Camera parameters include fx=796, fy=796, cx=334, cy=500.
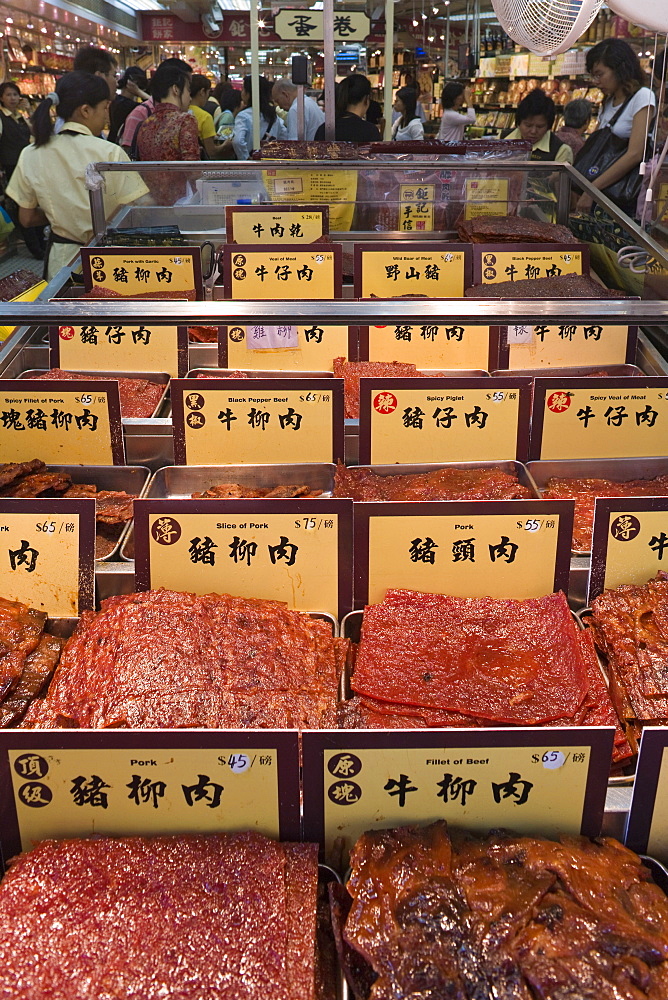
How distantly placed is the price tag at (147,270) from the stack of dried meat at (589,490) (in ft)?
6.22

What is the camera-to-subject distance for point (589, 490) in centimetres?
242

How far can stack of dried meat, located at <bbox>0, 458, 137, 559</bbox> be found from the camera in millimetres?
2273

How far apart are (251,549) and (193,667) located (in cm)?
34

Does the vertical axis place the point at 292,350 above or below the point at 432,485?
above

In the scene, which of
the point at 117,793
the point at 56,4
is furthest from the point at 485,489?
the point at 56,4

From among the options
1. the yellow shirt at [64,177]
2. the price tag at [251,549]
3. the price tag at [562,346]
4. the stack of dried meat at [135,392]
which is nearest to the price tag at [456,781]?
the price tag at [251,549]

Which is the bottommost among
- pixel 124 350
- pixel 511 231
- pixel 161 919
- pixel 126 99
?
pixel 161 919

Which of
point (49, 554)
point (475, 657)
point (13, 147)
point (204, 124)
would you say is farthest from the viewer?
point (13, 147)

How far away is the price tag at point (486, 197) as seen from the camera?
4359 millimetres

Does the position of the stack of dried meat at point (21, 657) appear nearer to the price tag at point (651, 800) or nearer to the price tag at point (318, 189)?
the price tag at point (651, 800)

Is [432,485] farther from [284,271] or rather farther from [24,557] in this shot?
[284,271]

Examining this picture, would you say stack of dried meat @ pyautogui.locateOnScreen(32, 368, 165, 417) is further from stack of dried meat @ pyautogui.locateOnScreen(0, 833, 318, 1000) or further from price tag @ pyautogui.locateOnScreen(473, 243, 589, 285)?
stack of dried meat @ pyautogui.locateOnScreen(0, 833, 318, 1000)

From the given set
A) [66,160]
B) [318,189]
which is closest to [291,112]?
[66,160]

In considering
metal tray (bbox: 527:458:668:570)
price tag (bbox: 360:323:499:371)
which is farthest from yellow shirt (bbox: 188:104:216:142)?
metal tray (bbox: 527:458:668:570)
